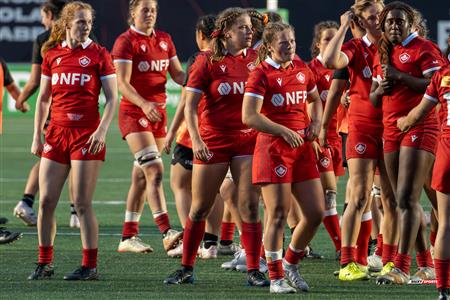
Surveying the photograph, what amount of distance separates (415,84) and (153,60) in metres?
3.29

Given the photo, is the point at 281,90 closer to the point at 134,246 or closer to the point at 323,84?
the point at 323,84

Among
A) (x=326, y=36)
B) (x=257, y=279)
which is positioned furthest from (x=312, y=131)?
(x=326, y=36)

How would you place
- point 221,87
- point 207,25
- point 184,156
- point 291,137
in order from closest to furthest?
point 291,137, point 221,87, point 207,25, point 184,156

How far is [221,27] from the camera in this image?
976 cm

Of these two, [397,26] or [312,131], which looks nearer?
[312,131]

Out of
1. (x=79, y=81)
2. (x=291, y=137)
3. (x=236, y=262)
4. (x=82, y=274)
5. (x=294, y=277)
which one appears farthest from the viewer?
(x=236, y=262)

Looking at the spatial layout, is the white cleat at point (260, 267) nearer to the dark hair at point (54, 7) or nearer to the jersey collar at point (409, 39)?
the jersey collar at point (409, 39)

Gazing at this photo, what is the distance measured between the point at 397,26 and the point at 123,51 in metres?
3.18

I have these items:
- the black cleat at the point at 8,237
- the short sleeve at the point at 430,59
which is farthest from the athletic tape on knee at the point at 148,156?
the short sleeve at the point at 430,59

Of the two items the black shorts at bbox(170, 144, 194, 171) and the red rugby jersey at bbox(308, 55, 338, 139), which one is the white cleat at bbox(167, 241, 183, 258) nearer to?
the black shorts at bbox(170, 144, 194, 171)

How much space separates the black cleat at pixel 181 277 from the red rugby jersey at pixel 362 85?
5.73 ft

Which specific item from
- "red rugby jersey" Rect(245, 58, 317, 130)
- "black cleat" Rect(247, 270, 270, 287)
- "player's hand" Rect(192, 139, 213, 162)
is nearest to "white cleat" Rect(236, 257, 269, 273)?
"black cleat" Rect(247, 270, 270, 287)

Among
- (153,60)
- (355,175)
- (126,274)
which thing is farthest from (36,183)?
(355,175)

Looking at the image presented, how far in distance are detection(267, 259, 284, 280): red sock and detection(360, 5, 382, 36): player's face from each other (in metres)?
2.16
